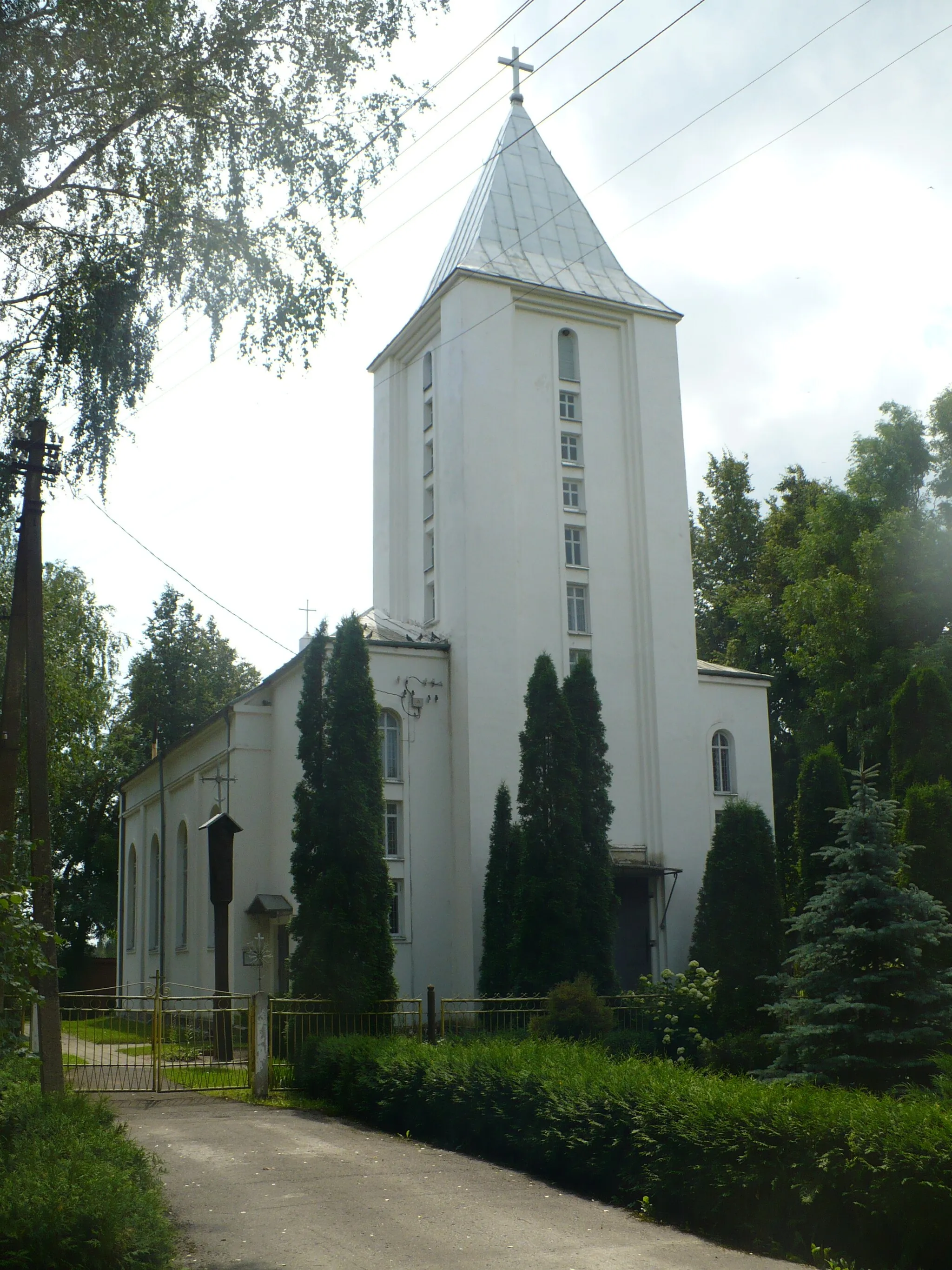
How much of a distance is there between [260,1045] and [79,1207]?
34.0 feet

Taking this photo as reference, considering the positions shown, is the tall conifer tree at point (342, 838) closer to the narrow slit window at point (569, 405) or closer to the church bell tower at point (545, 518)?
the church bell tower at point (545, 518)

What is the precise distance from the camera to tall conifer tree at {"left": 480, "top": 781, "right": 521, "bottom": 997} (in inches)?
1029

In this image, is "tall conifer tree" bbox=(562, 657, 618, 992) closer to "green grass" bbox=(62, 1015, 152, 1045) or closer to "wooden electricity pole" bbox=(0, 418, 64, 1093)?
"green grass" bbox=(62, 1015, 152, 1045)

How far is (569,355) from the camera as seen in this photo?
34.2m

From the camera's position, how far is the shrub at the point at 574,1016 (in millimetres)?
18125

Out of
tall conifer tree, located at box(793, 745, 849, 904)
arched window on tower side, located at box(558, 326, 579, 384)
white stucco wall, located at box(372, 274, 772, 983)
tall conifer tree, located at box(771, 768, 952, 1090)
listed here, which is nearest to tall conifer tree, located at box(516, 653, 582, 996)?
white stucco wall, located at box(372, 274, 772, 983)

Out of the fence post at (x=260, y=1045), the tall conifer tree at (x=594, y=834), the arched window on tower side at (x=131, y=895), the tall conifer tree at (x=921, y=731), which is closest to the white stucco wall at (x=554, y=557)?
the tall conifer tree at (x=594, y=834)

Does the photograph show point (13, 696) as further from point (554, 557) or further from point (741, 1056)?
point (554, 557)

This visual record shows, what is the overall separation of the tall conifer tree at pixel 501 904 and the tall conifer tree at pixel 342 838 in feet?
11.8

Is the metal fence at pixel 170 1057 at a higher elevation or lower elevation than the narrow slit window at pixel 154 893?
lower

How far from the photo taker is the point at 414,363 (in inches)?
1425

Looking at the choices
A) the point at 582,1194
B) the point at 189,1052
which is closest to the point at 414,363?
the point at 189,1052

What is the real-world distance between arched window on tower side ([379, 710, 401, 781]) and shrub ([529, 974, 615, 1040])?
1124 centimetres

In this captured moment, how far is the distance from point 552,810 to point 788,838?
1178cm
